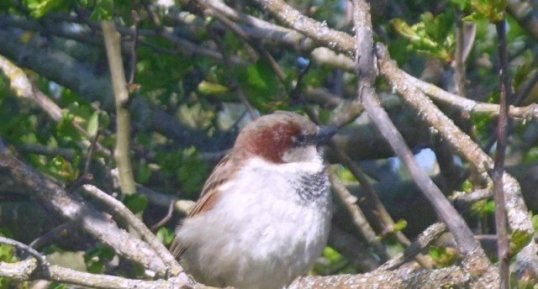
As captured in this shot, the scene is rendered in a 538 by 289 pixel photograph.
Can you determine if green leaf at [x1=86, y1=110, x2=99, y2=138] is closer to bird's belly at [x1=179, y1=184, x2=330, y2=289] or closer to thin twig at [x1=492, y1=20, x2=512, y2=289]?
bird's belly at [x1=179, y1=184, x2=330, y2=289]

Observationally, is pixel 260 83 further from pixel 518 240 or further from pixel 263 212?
pixel 518 240

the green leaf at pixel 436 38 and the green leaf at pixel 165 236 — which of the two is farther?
the green leaf at pixel 165 236

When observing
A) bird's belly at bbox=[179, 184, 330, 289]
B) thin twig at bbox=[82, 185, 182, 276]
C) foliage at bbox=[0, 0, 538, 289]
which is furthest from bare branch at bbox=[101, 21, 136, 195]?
thin twig at bbox=[82, 185, 182, 276]

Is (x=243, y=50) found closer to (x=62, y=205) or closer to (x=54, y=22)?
(x=54, y=22)

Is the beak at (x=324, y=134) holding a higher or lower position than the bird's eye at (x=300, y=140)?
higher

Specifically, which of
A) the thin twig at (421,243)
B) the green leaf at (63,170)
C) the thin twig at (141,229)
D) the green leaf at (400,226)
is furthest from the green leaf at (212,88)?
the thin twig at (141,229)

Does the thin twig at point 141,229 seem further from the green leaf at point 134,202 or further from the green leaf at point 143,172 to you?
the green leaf at point 143,172

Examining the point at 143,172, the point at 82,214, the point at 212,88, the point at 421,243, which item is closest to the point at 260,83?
the point at 212,88
